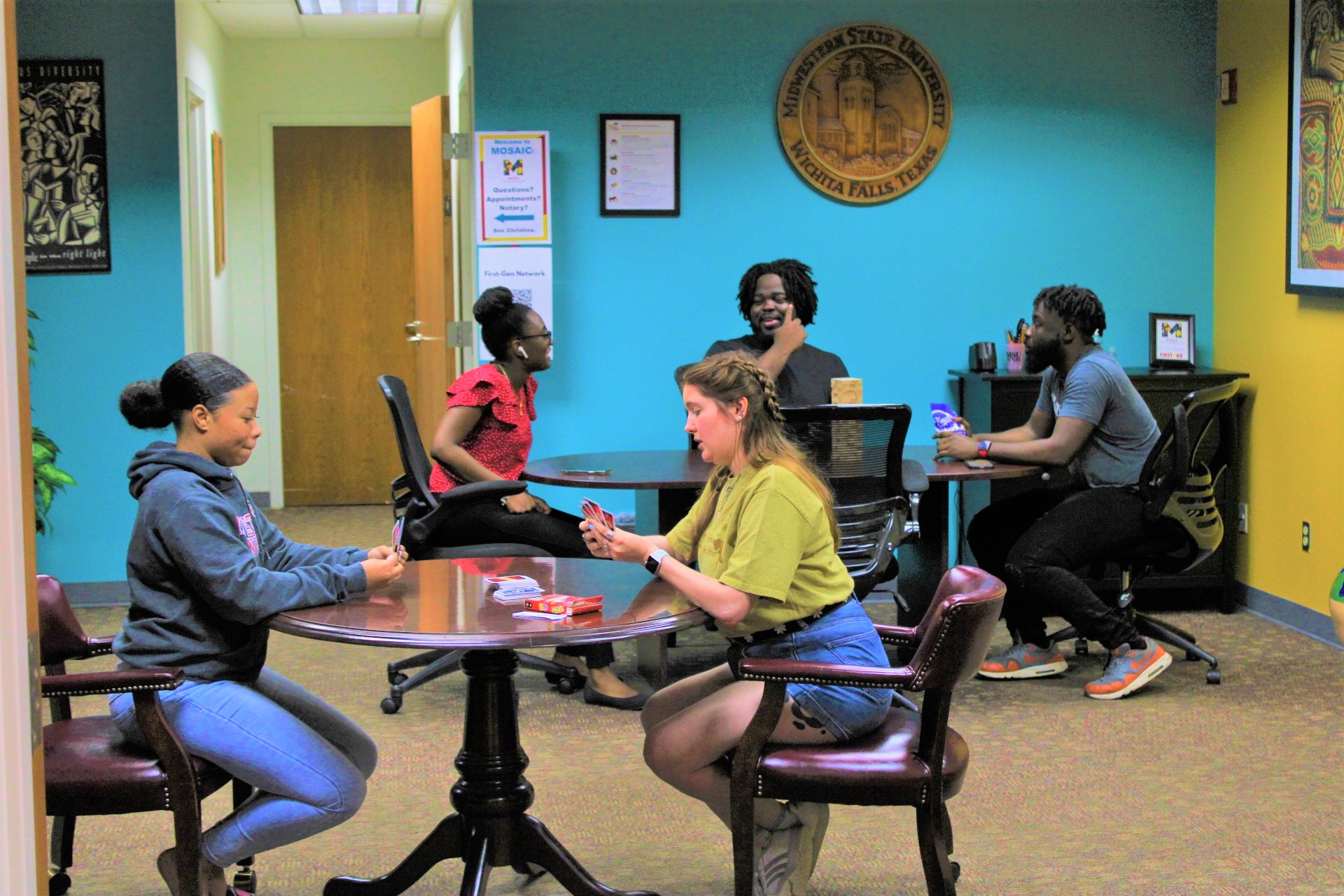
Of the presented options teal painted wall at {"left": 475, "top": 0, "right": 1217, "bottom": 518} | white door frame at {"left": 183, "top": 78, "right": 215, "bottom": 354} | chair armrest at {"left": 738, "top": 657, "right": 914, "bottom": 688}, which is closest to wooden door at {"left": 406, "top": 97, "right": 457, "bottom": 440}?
teal painted wall at {"left": 475, "top": 0, "right": 1217, "bottom": 518}

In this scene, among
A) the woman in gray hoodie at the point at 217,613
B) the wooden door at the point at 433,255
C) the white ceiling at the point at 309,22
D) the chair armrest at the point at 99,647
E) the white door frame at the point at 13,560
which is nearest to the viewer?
the white door frame at the point at 13,560

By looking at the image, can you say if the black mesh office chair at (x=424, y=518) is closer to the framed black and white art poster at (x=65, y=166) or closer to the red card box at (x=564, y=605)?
the red card box at (x=564, y=605)

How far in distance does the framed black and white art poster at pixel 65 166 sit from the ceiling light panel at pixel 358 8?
163 cm

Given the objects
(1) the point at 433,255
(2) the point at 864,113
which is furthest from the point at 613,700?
(1) the point at 433,255

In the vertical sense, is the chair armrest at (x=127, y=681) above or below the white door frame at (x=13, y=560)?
below

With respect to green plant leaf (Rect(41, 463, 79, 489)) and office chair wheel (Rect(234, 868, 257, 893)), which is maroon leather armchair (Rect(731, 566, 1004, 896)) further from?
green plant leaf (Rect(41, 463, 79, 489))

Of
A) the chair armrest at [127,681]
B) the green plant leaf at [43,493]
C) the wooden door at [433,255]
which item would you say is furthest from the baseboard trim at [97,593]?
the chair armrest at [127,681]

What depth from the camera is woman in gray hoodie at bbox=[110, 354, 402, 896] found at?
92.3 inches

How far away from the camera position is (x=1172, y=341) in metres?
5.79

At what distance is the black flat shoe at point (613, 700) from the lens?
4230 millimetres

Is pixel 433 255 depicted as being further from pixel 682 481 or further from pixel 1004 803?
pixel 1004 803

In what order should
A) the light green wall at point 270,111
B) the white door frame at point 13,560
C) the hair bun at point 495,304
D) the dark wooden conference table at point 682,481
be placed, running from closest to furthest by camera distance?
the white door frame at point 13,560 < the dark wooden conference table at point 682,481 < the hair bun at point 495,304 < the light green wall at point 270,111

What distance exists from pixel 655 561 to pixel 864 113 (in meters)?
3.71

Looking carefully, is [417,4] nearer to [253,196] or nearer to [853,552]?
[253,196]
